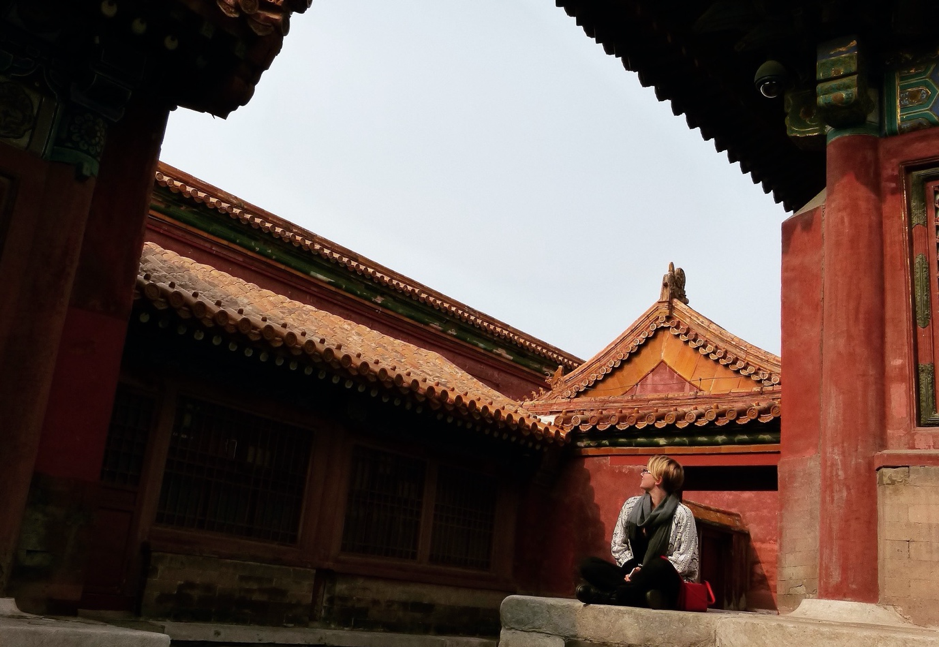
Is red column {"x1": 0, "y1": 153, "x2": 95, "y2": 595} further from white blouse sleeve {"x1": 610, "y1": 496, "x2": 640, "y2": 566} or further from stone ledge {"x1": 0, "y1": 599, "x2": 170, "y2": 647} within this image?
white blouse sleeve {"x1": 610, "y1": 496, "x2": 640, "y2": 566}

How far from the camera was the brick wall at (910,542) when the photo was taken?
4777mm

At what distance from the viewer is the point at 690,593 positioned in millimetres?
5059

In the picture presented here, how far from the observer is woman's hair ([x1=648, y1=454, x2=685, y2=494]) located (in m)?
5.44

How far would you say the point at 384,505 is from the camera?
432 inches

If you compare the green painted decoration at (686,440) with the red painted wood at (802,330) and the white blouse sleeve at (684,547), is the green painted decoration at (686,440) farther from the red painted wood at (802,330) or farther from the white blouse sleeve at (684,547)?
the white blouse sleeve at (684,547)

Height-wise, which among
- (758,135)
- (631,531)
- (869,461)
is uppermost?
(758,135)

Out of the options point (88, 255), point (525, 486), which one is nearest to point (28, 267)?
point (88, 255)

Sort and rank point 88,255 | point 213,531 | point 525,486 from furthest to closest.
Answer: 1. point 525,486
2. point 213,531
3. point 88,255

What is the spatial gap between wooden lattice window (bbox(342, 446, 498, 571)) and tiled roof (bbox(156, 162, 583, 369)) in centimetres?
554

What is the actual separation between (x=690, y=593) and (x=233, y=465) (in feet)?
18.6

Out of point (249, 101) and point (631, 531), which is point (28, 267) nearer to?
point (249, 101)

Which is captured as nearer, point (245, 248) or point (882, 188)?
point (882, 188)

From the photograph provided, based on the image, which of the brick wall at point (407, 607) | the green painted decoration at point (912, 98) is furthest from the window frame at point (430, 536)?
the green painted decoration at point (912, 98)

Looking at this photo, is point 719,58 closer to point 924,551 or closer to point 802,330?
point 802,330
